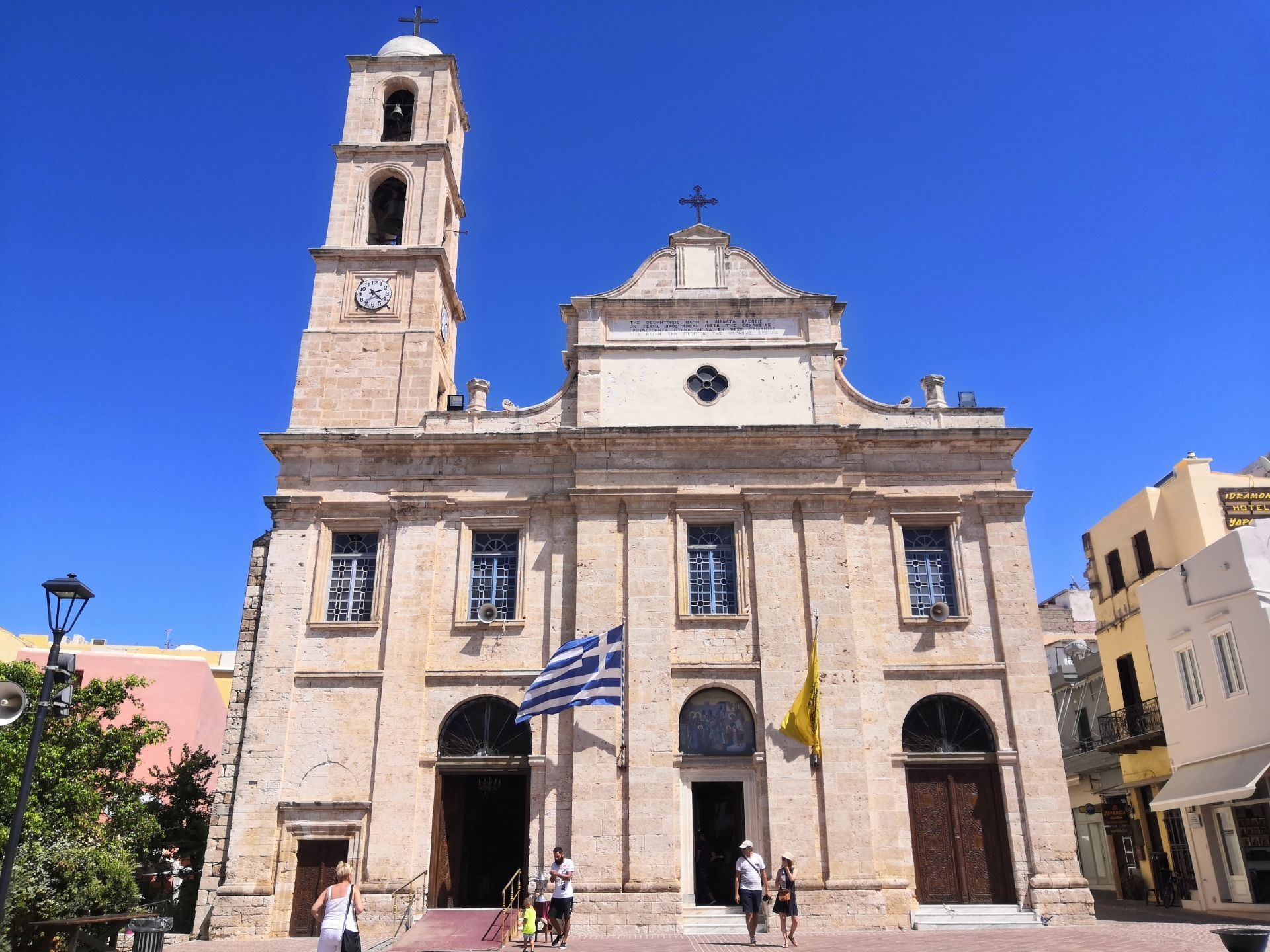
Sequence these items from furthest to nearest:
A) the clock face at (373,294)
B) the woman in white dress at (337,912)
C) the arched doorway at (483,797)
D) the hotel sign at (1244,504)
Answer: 1. the hotel sign at (1244,504)
2. the clock face at (373,294)
3. the arched doorway at (483,797)
4. the woman in white dress at (337,912)

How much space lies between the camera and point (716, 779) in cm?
1862

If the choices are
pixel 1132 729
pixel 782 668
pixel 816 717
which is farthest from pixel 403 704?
pixel 1132 729

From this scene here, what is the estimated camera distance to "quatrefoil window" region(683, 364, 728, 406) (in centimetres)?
2130

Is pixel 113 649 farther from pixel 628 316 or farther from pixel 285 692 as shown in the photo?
pixel 628 316

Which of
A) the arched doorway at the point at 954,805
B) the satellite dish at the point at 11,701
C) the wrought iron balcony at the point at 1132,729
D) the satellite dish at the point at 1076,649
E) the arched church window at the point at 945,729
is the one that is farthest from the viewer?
the satellite dish at the point at 1076,649

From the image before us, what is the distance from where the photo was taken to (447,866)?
1838 centimetres

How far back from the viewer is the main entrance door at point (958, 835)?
18.2 m

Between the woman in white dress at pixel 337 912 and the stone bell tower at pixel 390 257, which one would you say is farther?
the stone bell tower at pixel 390 257

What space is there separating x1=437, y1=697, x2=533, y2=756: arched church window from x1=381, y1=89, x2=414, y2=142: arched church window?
14078mm

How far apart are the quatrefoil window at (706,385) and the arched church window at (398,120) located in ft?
32.3

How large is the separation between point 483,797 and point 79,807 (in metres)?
7.63

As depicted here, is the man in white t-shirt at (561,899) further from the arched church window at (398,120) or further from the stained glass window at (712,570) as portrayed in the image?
the arched church window at (398,120)

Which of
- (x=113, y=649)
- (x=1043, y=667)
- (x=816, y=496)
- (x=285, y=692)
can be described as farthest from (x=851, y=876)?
(x=113, y=649)

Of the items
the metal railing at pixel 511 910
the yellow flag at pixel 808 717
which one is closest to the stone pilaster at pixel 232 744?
the metal railing at pixel 511 910
